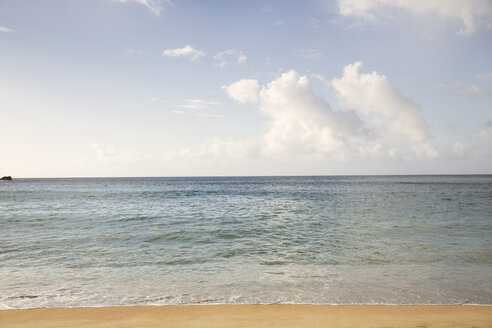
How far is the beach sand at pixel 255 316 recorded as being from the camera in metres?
6.20

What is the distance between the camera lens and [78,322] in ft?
20.9

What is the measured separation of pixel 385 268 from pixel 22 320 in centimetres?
1077

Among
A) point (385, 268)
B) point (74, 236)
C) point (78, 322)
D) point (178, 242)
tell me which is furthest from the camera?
point (74, 236)

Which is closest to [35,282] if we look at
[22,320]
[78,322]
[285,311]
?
[22,320]

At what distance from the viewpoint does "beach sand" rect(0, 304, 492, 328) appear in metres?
6.20

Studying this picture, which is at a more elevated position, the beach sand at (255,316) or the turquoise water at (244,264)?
the beach sand at (255,316)

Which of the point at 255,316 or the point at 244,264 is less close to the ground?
the point at 255,316

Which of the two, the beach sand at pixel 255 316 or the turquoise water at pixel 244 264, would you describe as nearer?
the beach sand at pixel 255 316

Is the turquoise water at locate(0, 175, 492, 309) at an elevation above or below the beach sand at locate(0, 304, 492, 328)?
below

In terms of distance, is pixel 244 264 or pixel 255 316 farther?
pixel 244 264

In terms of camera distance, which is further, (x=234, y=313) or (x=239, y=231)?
(x=239, y=231)

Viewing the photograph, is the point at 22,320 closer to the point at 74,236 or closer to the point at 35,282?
the point at 35,282

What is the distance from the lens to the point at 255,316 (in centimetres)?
656

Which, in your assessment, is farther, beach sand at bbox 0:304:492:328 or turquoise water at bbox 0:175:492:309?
turquoise water at bbox 0:175:492:309
